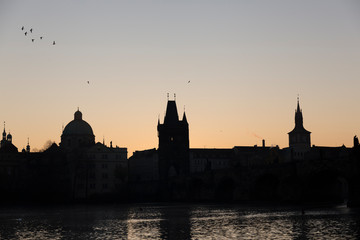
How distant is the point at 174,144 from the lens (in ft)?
630

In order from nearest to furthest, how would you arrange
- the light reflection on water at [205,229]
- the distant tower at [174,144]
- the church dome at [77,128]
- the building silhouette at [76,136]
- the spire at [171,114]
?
the light reflection on water at [205,229]
the distant tower at [174,144]
the spire at [171,114]
the building silhouette at [76,136]
the church dome at [77,128]

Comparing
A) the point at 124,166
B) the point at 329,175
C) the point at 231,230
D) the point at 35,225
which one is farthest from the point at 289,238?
the point at 124,166

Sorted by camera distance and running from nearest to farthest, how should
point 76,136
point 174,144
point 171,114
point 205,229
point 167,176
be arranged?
point 205,229
point 167,176
point 174,144
point 171,114
point 76,136

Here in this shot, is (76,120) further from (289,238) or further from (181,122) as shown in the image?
(289,238)

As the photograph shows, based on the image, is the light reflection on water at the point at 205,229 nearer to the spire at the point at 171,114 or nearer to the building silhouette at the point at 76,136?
the spire at the point at 171,114

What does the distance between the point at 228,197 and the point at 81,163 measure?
4141 cm

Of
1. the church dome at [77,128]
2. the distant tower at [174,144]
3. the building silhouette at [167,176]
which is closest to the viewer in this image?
the building silhouette at [167,176]

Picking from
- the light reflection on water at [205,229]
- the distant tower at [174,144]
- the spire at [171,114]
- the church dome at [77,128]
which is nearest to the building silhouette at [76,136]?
the church dome at [77,128]

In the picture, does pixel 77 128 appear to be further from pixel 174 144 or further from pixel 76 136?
pixel 174 144

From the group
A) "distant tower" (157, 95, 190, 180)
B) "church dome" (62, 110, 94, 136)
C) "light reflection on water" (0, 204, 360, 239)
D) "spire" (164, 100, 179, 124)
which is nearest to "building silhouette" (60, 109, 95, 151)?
"church dome" (62, 110, 94, 136)

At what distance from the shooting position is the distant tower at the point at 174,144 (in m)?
191

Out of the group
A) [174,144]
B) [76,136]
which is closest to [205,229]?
[174,144]

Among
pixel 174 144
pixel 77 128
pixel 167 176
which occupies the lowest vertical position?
pixel 167 176

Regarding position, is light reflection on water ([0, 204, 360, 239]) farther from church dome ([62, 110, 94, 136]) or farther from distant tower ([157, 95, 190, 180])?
church dome ([62, 110, 94, 136])
